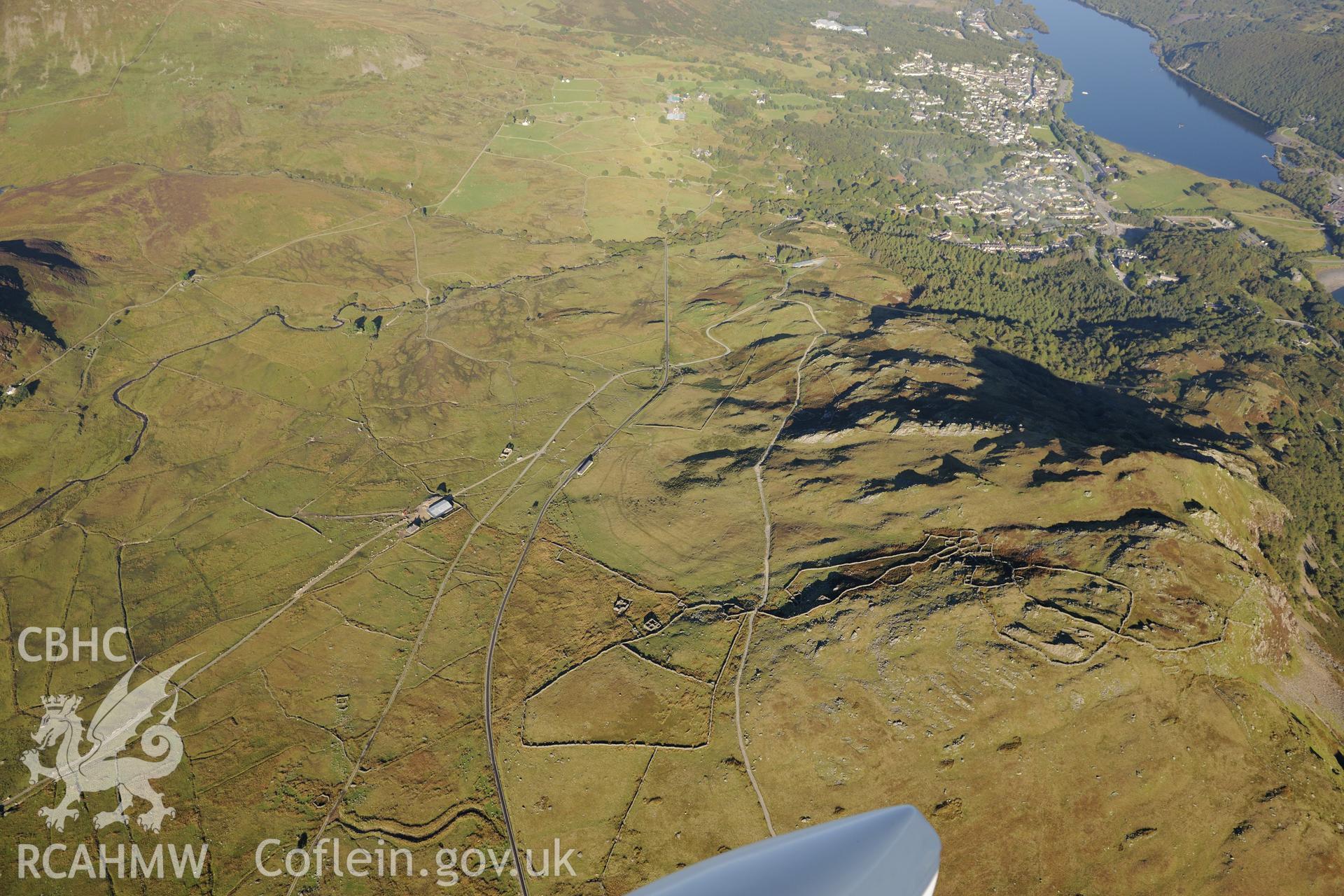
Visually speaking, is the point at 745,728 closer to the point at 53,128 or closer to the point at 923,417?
the point at 923,417

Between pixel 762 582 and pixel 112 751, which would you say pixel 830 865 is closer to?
pixel 762 582

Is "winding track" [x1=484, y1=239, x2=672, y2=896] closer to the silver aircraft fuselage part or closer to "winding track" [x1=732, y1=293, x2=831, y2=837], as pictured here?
"winding track" [x1=732, y1=293, x2=831, y2=837]

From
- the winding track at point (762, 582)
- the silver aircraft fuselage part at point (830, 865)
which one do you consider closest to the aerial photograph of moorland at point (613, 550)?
the silver aircraft fuselage part at point (830, 865)

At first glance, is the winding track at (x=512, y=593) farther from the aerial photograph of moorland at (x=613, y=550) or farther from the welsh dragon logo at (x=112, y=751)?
the welsh dragon logo at (x=112, y=751)

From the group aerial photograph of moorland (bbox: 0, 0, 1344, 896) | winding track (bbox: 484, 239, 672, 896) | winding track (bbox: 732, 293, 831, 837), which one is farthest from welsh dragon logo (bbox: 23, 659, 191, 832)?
winding track (bbox: 732, 293, 831, 837)

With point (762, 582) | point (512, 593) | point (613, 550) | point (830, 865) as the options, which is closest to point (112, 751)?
point (512, 593)

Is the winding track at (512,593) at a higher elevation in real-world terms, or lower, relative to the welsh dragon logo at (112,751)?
higher

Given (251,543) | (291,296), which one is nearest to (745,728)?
(251,543)
